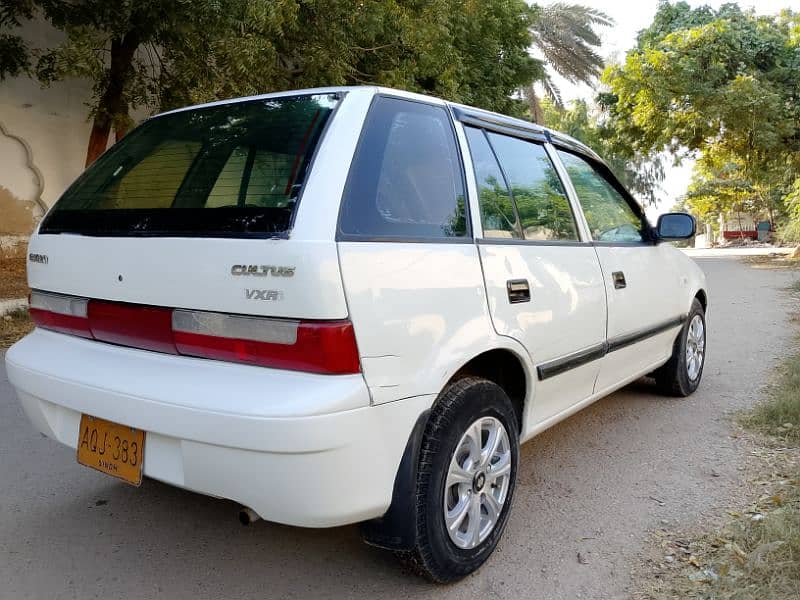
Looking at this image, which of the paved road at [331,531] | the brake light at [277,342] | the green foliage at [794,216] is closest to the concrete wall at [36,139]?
the paved road at [331,531]

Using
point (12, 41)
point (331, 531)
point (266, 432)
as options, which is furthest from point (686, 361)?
point (12, 41)

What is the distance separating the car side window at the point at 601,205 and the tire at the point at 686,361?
1.00 meters

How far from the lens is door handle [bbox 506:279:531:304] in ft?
8.73

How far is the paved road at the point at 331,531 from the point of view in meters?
2.49

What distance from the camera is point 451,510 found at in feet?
7.97

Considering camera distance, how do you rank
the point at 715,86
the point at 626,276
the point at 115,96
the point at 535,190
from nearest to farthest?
the point at 535,190 < the point at 626,276 < the point at 115,96 < the point at 715,86

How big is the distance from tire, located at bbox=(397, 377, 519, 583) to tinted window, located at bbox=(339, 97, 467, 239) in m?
0.62

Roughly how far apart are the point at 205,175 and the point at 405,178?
2.50ft

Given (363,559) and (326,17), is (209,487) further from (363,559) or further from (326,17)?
(326,17)

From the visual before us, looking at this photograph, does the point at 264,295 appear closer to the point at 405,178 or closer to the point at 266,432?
the point at 266,432

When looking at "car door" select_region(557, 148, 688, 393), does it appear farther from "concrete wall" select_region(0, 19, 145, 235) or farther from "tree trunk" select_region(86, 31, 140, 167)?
"concrete wall" select_region(0, 19, 145, 235)

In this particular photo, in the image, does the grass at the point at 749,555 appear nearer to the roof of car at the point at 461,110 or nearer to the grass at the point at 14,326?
the roof of car at the point at 461,110

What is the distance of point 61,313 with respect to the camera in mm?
2586

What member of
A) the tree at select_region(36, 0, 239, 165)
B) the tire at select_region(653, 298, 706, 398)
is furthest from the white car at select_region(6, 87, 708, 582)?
the tree at select_region(36, 0, 239, 165)
